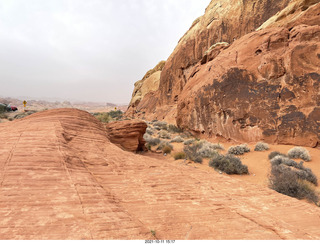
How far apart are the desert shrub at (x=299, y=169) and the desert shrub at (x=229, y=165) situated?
52.8 inches

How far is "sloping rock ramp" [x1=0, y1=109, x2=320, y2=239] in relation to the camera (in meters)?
1.83

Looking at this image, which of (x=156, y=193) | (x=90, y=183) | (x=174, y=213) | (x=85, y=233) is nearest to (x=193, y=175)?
(x=156, y=193)

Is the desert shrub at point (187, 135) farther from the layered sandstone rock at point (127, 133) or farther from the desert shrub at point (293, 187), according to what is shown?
the desert shrub at point (293, 187)

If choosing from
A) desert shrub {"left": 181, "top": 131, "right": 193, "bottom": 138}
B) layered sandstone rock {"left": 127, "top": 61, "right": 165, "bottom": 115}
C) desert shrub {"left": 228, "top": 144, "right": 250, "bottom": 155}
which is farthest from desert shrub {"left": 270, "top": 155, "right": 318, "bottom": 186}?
layered sandstone rock {"left": 127, "top": 61, "right": 165, "bottom": 115}

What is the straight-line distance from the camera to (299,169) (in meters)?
5.84

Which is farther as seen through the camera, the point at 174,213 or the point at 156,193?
the point at 156,193

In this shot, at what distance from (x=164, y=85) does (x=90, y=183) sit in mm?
28413

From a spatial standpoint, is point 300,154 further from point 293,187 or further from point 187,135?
point 187,135

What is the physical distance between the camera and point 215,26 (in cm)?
2270

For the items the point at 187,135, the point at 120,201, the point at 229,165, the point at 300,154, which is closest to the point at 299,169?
the point at 300,154

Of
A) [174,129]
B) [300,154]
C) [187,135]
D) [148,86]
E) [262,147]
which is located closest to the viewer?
[300,154]

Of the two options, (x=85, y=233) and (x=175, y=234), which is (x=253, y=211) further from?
(x=85, y=233)

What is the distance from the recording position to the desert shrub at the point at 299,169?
17.0 ft

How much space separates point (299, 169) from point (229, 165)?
232cm
